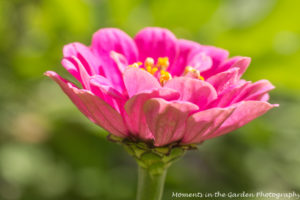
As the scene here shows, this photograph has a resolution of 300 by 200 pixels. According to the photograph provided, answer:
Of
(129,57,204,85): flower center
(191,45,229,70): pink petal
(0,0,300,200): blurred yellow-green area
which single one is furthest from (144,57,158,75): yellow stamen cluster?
(0,0,300,200): blurred yellow-green area

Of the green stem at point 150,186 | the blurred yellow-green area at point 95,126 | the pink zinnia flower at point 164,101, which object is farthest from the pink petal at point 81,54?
the blurred yellow-green area at point 95,126

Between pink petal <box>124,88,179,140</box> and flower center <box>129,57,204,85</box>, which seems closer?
pink petal <box>124,88,179,140</box>

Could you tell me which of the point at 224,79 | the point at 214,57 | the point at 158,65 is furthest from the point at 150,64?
the point at 224,79

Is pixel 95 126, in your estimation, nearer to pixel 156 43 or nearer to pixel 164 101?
pixel 156 43

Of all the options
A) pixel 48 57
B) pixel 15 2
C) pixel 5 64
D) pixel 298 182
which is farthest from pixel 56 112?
pixel 298 182

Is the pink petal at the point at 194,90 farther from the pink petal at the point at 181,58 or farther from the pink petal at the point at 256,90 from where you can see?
the pink petal at the point at 181,58

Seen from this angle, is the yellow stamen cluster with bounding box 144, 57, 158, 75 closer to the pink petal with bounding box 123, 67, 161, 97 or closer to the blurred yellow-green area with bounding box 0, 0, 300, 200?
the pink petal with bounding box 123, 67, 161, 97

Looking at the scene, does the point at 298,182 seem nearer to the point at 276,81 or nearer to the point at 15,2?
the point at 276,81
